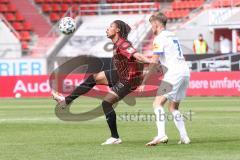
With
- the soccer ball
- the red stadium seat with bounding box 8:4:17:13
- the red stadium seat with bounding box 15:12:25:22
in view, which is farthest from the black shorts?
the red stadium seat with bounding box 8:4:17:13

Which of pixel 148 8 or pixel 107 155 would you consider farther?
pixel 148 8

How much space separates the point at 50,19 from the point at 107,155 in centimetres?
3316

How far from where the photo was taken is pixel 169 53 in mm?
12586

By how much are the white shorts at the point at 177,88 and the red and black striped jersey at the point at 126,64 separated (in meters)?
0.63

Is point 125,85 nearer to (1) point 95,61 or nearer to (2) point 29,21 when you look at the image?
(1) point 95,61

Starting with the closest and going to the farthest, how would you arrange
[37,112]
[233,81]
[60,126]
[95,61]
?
[60,126], [37,112], [233,81], [95,61]

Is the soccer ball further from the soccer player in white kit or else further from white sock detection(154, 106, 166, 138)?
white sock detection(154, 106, 166, 138)

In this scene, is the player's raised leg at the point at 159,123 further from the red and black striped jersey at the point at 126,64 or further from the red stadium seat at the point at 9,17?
the red stadium seat at the point at 9,17

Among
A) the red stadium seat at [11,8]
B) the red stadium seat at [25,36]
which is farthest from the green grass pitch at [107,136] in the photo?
the red stadium seat at [11,8]

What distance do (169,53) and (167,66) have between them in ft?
0.74

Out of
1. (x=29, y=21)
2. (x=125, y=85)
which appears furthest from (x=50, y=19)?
(x=125, y=85)

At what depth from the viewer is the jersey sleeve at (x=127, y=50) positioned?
1277 centimetres

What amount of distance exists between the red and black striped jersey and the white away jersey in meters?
0.47

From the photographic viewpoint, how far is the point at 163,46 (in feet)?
41.0
